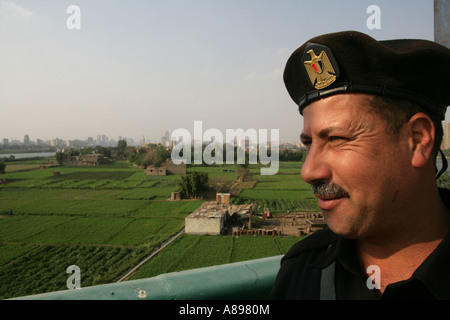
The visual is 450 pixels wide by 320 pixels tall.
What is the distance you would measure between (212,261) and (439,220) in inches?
616

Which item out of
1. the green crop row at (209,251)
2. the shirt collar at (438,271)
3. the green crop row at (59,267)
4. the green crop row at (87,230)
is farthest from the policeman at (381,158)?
the green crop row at (87,230)

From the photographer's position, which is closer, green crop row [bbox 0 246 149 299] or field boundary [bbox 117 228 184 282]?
green crop row [bbox 0 246 149 299]

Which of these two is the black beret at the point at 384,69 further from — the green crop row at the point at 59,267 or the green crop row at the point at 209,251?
the green crop row at the point at 209,251

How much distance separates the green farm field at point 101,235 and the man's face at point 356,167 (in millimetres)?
14724

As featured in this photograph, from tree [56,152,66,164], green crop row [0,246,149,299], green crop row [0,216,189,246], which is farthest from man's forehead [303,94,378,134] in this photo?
tree [56,152,66,164]

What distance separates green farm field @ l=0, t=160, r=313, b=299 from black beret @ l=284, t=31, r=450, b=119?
14.8m

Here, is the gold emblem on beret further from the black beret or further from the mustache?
the mustache

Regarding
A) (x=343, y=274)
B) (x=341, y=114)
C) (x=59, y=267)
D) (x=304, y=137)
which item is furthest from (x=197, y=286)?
(x=59, y=267)

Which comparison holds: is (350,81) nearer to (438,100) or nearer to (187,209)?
(438,100)

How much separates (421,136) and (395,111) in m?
0.09

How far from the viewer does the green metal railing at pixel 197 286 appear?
2.86 ft

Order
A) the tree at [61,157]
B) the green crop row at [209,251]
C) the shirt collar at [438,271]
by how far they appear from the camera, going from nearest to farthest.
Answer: the shirt collar at [438,271] → the green crop row at [209,251] → the tree at [61,157]

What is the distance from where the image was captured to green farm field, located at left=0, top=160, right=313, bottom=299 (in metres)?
15.0

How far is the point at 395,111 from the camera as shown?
0.79 meters
